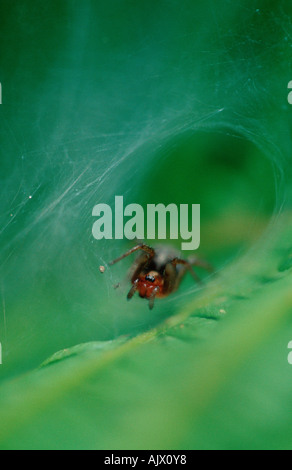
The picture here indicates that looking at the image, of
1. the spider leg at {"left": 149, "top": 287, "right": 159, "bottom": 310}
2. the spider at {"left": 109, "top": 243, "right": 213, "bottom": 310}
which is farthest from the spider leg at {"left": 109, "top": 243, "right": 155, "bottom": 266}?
the spider leg at {"left": 149, "top": 287, "right": 159, "bottom": 310}

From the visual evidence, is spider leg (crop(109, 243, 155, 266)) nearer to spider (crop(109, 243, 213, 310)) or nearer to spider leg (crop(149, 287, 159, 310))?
spider (crop(109, 243, 213, 310))

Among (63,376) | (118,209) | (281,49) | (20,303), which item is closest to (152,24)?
(281,49)

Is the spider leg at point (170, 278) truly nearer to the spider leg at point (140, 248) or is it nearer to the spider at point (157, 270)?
the spider at point (157, 270)

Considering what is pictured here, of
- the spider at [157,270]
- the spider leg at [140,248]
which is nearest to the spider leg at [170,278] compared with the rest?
the spider at [157,270]

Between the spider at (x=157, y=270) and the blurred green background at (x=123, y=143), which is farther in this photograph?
the spider at (x=157, y=270)

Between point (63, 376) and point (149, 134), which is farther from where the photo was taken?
point (149, 134)

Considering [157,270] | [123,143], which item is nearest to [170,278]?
[157,270]

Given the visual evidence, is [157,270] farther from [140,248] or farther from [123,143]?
[123,143]
